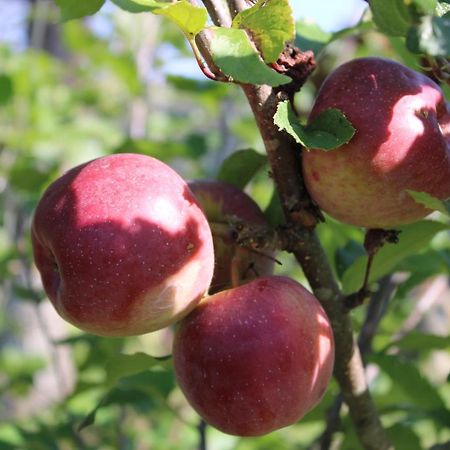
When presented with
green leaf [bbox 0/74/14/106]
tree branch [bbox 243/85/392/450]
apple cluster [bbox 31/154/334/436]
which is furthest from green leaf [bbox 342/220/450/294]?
green leaf [bbox 0/74/14/106]

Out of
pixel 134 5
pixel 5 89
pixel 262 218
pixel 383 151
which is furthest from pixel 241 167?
pixel 5 89

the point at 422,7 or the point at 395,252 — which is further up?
the point at 422,7

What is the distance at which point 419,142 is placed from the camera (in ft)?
2.72

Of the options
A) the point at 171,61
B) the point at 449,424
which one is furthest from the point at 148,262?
the point at 171,61

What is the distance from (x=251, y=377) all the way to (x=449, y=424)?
21.6 inches

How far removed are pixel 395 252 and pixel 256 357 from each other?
1.08 ft

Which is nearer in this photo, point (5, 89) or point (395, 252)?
point (395, 252)

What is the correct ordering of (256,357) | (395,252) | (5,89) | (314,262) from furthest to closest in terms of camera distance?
1. (5,89)
2. (395,252)
3. (314,262)
4. (256,357)

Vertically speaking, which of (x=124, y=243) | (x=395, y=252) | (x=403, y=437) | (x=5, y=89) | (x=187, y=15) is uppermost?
(x=187, y=15)

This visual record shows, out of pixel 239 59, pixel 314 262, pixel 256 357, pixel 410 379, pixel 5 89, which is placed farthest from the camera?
pixel 5 89

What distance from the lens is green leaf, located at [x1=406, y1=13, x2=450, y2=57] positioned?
61 cm

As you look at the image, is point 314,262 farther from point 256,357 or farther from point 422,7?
point 422,7

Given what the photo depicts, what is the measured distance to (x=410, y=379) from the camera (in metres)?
1.25

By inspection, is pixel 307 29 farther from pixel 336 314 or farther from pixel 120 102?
pixel 120 102
